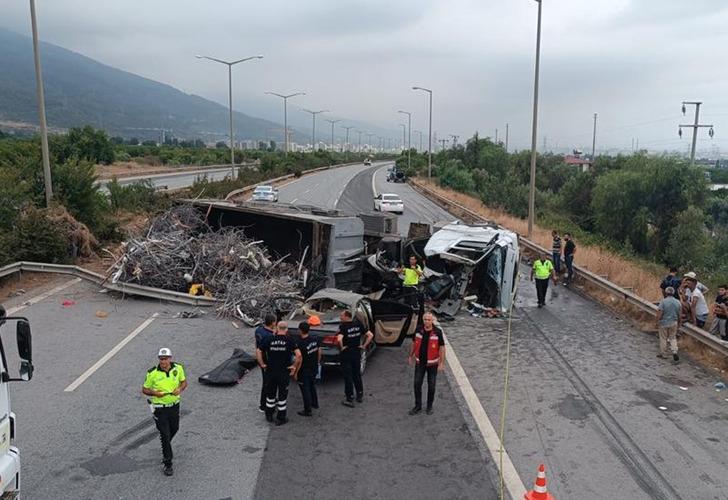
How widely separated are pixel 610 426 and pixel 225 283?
9.45m

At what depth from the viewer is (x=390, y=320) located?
11.6 meters

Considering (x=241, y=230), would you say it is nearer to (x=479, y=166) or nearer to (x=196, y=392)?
(x=196, y=392)

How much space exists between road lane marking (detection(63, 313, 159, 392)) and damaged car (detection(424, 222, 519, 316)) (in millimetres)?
6253

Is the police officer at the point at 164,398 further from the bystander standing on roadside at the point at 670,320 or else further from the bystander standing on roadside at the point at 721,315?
the bystander standing on roadside at the point at 721,315

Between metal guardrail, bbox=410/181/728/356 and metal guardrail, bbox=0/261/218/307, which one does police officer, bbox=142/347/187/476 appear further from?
metal guardrail, bbox=410/181/728/356

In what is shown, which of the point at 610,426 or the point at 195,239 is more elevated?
the point at 195,239

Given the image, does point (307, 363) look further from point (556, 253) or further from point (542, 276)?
point (556, 253)

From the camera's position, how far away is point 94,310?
14367 mm

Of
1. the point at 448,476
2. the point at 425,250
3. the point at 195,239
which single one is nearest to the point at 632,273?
the point at 425,250

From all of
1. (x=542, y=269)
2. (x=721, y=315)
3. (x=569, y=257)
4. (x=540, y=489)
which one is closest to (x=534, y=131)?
(x=569, y=257)

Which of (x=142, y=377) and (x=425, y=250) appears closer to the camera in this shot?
(x=142, y=377)

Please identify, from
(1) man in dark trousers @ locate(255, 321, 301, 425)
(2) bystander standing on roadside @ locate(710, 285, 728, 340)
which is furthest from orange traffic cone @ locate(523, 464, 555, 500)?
(2) bystander standing on roadside @ locate(710, 285, 728, 340)

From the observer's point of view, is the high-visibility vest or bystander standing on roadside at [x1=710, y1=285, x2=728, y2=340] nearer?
the high-visibility vest

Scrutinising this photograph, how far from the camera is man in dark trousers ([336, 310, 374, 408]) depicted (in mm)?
9266
